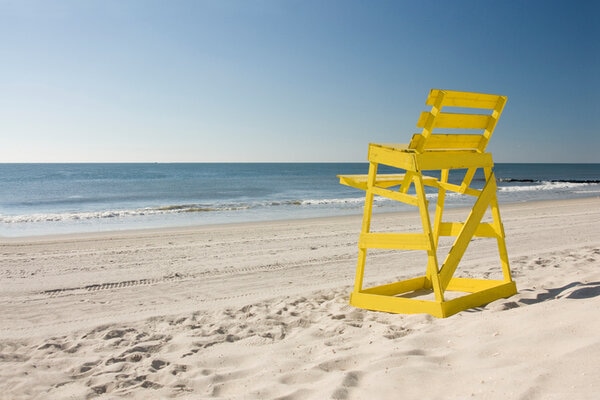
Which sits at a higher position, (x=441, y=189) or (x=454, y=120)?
(x=454, y=120)

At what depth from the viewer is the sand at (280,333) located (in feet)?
8.77

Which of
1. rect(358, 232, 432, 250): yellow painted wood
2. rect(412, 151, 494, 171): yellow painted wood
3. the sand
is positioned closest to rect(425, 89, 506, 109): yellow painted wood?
rect(412, 151, 494, 171): yellow painted wood

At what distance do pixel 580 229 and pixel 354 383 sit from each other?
968cm

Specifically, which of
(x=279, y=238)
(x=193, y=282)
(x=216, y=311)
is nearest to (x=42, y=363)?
(x=216, y=311)

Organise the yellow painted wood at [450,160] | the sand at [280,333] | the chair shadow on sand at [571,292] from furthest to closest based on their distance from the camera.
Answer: the chair shadow on sand at [571,292]
the yellow painted wood at [450,160]
the sand at [280,333]

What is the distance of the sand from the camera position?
2.67 metres

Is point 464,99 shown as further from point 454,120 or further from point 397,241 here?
point 397,241

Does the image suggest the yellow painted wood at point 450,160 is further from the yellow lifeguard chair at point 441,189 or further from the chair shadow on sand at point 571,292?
the chair shadow on sand at point 571,292

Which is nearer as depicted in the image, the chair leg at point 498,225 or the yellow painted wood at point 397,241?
the yellow painted wood at point 397,241

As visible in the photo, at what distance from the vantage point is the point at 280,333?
4.09 m

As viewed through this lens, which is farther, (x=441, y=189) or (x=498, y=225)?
(x=441, y=189)

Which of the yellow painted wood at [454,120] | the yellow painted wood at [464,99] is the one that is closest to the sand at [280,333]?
the yellow painted wood at [454,120]

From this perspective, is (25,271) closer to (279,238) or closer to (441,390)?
(279,238)

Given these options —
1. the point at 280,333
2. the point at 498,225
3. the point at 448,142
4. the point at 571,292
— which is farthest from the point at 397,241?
the point at 571,292
